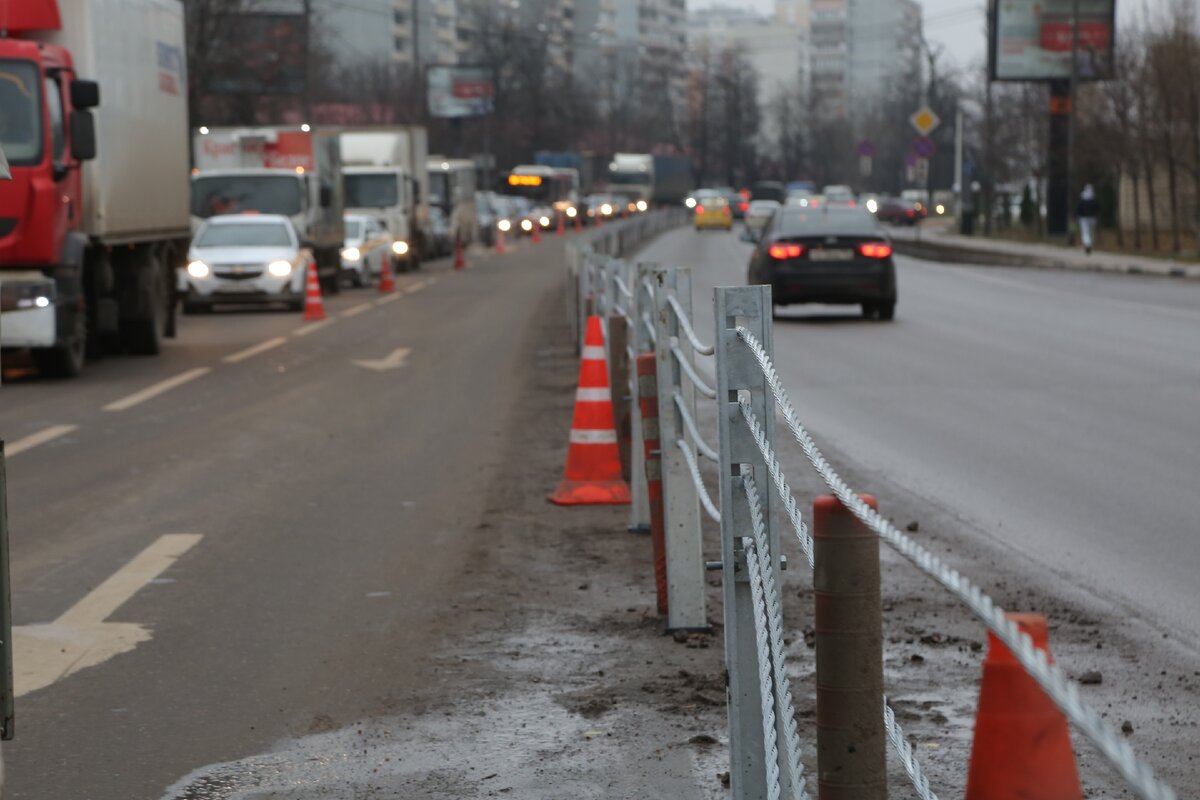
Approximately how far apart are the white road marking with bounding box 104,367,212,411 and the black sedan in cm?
816

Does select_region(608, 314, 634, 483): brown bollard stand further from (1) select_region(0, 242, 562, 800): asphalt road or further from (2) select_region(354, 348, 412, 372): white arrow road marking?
(2) select_region(354, 348, 412, 372): white arrow road marking

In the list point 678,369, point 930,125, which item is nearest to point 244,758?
point 678,369

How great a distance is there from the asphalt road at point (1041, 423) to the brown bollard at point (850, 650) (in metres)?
3.99

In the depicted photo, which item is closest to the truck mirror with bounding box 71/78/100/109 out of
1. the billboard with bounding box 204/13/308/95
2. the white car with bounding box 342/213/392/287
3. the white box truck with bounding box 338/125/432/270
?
the white car with bounding box 342/213/392/287

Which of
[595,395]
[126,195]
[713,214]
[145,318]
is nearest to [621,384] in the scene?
[595,395]

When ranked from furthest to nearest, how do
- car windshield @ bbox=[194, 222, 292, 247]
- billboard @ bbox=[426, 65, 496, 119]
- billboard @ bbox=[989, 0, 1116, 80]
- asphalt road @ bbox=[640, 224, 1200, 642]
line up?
billboard @ bbox=[426, 65, 496, 119]
billboard @ bbox=[989, 0, 1116, 80]
car windshield @ bbox=[194, 222, 292, 247]
asphalt road @ bbox=[640, 224, 1200, 642]

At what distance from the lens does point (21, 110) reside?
18641mm

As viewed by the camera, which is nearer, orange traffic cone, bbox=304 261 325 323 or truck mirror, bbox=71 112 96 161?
truck mirror, bbox=71 112 96 161

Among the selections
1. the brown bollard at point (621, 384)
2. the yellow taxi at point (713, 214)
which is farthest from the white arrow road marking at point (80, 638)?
the yellow taxi at point (713, 214)

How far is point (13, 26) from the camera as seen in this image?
19469 millimetres

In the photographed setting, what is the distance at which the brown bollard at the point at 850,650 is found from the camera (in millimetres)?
3027

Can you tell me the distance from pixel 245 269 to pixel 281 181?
556 cm

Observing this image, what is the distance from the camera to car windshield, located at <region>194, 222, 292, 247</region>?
31375 mm

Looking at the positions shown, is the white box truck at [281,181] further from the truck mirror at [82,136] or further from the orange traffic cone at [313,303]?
the truck mirror at [82,136]
